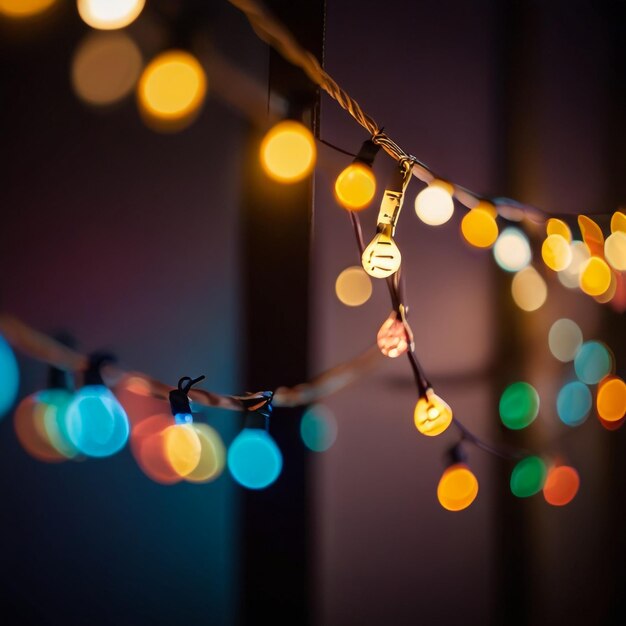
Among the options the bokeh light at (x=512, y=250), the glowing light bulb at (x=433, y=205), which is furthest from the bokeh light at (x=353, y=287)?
the bokeh light at (x=512, y=250)

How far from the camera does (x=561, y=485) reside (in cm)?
156

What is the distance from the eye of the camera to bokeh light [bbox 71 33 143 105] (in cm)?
70

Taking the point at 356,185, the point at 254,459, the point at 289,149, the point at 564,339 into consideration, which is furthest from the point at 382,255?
the point at 564,339

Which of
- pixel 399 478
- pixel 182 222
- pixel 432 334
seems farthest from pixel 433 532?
pixel 182 222

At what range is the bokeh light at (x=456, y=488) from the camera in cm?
114

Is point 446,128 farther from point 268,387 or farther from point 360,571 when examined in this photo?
point 360,571

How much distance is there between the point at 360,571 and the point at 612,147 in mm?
1534

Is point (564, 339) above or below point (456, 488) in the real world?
above

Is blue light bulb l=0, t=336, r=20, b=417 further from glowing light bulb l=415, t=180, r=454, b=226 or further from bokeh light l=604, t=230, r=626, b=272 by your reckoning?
bokeh light l=604, t=230, r=626, b=272

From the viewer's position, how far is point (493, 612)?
1391 millimetres

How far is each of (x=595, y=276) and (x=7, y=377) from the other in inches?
56.9

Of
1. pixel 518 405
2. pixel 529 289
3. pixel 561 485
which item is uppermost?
pixel 529 289

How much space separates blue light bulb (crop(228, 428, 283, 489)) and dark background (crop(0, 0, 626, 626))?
0.18 ft

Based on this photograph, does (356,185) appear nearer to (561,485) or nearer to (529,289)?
(529,289)
